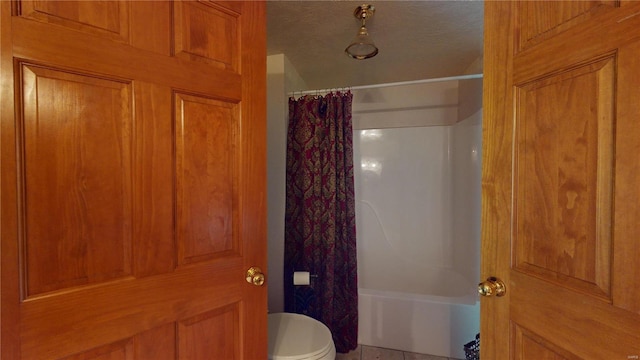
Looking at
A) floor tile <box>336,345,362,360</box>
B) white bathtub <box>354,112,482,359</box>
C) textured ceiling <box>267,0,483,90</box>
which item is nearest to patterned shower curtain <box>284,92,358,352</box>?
floor tile <box>336,345,362,360</box>

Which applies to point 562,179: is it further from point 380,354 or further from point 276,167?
point 380,354

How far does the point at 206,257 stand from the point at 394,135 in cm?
214

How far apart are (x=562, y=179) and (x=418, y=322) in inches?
59.9

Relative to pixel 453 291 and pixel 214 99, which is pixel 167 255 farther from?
pixel 453 291

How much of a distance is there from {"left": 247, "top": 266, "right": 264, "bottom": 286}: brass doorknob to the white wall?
90cm

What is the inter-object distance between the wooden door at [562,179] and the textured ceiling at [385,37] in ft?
2.28

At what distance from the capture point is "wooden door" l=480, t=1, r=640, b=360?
49 centimetres

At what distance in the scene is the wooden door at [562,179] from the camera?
1.61 ft

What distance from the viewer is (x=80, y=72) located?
582mm

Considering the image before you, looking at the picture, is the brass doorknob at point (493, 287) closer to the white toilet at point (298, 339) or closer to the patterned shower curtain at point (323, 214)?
the white toilet at point (298, 339)

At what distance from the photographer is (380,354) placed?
177 centimetres

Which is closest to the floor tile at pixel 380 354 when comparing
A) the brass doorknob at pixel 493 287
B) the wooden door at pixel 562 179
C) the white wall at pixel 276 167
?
the white wall at pixel 276 167

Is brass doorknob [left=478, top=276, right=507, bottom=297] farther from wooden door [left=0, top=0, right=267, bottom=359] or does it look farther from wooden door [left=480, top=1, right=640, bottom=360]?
wooden door [left=0, top=0, right=267, bottom=359]

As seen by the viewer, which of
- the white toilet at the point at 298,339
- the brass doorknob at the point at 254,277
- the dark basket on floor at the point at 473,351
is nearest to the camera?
the brass doorknob at the point at 254,277
